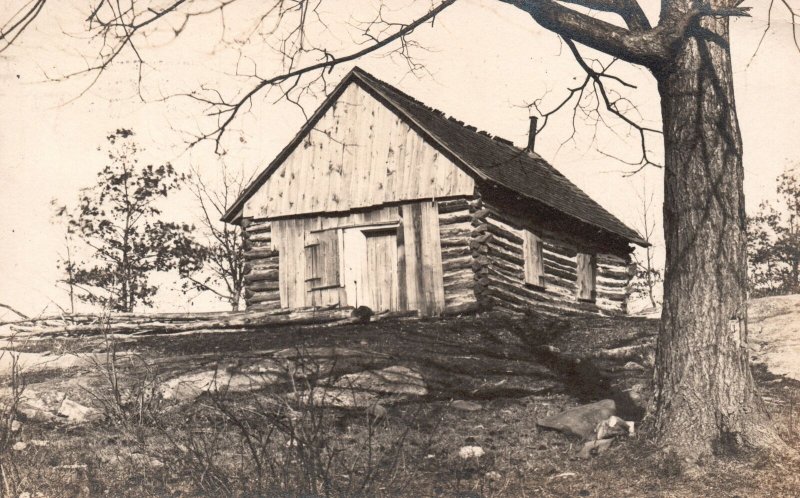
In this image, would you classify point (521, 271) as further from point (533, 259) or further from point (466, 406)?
point (466, 406)

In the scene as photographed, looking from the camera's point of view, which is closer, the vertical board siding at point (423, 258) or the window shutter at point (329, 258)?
the vertical board siding at point (423, 258)

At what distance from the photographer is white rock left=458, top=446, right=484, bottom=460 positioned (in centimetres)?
668

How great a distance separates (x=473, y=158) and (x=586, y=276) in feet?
18.5

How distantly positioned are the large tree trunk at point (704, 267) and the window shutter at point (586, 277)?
13.3 meters

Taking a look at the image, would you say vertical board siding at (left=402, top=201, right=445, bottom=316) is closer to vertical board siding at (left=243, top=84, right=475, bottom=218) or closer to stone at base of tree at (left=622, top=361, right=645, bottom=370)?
vertical board siding at (left=243, top=84, right=475, bottom=218)

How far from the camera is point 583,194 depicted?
928 inches

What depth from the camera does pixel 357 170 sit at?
54.4ft

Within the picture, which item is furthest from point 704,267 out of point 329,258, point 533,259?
point 533,259

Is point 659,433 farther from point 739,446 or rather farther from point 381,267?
point 381,267

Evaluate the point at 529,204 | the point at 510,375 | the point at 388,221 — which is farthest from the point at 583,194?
the point at 510,375

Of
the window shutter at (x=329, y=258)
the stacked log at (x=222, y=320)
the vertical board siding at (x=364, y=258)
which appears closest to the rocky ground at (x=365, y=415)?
the stacked log at (x=222, y=320)

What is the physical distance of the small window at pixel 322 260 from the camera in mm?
16609

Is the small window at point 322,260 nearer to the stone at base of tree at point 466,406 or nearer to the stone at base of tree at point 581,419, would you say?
the stone at base of tree at point 466,406

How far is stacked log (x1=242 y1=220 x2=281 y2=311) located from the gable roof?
66 cm
